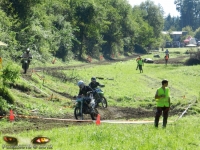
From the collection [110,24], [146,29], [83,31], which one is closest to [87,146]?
[83,31]

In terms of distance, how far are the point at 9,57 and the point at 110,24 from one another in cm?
4565

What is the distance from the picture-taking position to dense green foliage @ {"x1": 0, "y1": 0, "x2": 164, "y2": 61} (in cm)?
3884

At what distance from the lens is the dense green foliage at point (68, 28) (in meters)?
38.8

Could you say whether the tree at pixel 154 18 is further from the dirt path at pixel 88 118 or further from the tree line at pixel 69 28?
the dirt path at pixel 88 118

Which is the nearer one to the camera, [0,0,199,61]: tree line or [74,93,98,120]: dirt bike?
[74,93,98,120]: dirt bike

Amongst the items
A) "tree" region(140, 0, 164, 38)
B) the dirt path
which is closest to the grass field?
the dirt path

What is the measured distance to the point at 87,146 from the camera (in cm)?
995

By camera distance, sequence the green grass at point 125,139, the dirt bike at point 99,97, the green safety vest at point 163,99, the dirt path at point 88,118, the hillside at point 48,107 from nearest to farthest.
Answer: the green grass at point 125,139
the green safety vest at point 163,99
the dirt path at point 88,118
the hillside at point 48,107
the dirt bike at point 99,97

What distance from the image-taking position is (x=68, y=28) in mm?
53656

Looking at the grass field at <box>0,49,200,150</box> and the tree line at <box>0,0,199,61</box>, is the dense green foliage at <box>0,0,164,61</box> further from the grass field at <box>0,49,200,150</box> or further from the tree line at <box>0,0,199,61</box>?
the grass field at <box>0,49,200,150</box>

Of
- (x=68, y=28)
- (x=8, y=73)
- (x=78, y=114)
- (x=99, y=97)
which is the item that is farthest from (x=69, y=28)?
(x=78, y=114)

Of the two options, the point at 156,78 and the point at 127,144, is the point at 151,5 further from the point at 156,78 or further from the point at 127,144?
the point at 127,144

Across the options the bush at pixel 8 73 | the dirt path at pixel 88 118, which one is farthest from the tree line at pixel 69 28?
the bush at pixel 8 73

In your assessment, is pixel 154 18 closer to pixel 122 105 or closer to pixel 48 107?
pixel 122 105
